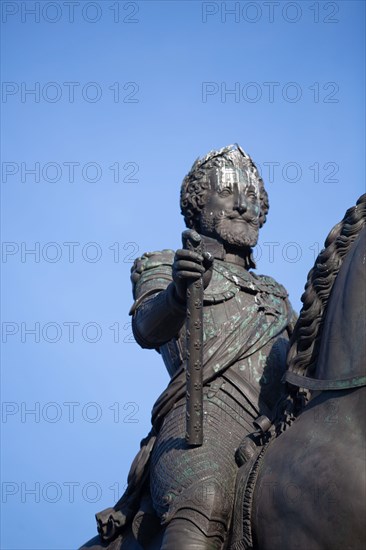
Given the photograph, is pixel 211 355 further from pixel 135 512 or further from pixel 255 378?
pixel 135 512

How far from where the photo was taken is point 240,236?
9.57 metres

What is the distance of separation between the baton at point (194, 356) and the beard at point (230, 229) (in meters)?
1.22

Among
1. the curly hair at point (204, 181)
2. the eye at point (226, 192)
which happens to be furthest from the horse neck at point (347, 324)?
the curly hair at point (204, 181)

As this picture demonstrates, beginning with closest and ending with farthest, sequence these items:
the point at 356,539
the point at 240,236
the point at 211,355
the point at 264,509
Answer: the point at 356,539 < the point at 264,509 < the point at 211,355 < the point at 240,236

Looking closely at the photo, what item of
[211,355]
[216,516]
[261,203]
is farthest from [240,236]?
[216,516]

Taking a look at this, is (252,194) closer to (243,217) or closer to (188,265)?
(243,217)

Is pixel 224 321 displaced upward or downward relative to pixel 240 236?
downward

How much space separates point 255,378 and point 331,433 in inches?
61.1

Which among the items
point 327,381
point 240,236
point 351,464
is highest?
point 240,236

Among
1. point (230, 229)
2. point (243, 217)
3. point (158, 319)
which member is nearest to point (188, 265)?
point (158, 319)

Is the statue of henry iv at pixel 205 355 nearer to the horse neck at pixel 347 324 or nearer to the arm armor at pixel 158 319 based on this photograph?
the arm armor at pixel 158 319

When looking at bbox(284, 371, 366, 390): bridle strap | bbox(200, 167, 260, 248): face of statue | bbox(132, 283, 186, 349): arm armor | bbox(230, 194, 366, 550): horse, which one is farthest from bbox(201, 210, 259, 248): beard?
bbox(284, 371, 366, 390): bridle strap

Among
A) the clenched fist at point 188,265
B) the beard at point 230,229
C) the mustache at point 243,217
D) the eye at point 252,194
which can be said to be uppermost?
the eye at point 252,194

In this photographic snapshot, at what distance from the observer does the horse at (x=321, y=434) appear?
286 inches
